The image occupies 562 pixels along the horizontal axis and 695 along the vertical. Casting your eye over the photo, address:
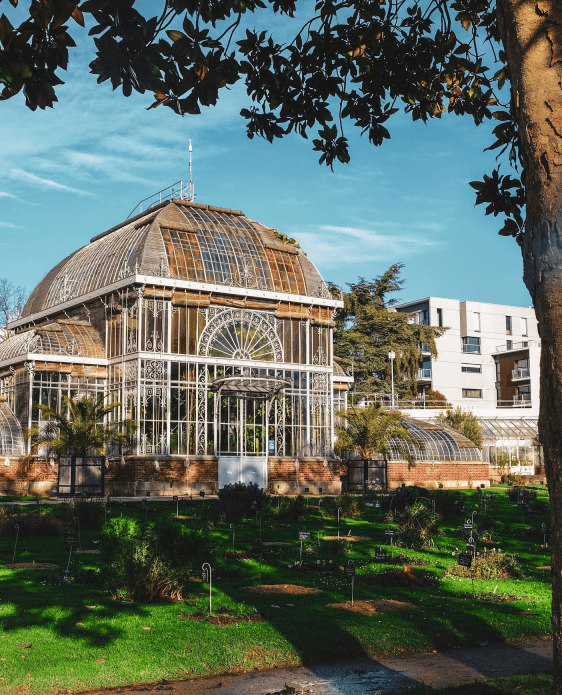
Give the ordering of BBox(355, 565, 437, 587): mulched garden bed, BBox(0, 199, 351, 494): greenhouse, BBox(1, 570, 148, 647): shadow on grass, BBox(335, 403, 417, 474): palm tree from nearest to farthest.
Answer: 1. BBox(1, 570, 148, 647): shadow on grass
2. BBox(355, 565, 437, 587): mulched garden bed
3. BBox(0, 199, 351, 494): greenhouse
4. BBox(335, 403, 417, 474): palm tree

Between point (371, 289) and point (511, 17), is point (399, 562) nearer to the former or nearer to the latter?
point (511, 17)

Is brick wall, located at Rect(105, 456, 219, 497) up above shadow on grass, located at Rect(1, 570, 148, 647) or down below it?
above

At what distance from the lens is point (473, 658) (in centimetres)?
933

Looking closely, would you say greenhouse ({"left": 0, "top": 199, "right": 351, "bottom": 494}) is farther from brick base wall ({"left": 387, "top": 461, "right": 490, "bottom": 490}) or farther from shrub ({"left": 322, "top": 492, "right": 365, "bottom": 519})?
shrub ({"left": 322, "top": 492, "right": 365, "bottom": 519})

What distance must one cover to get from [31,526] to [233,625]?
10074mm

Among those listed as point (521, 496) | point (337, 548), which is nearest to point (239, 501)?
point (337, 548)

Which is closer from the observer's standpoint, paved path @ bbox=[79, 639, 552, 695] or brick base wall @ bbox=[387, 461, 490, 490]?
paved path @ bbox=[79, 639, 552, 695]

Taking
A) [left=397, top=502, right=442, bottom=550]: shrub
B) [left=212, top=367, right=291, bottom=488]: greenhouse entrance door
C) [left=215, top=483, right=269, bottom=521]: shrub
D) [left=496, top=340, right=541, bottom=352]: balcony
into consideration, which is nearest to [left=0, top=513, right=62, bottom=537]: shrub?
[left=215, top=483, right=269, bottom=521]: shrub

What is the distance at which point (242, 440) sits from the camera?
116 feet

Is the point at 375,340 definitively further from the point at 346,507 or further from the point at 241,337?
the point at 346,507

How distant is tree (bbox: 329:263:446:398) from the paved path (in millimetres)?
50375

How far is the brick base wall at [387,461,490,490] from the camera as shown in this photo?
1615 inches

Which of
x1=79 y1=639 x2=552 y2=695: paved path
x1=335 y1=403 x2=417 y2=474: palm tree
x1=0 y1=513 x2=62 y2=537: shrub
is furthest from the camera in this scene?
x1=335 y1=403 x2=417 y2=474: palm tree

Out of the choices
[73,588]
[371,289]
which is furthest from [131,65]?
[371,289]
